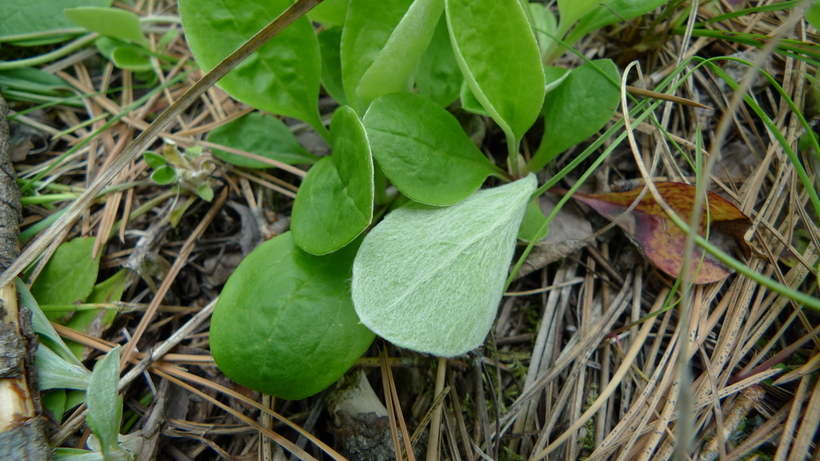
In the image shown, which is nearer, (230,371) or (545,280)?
(230,371)

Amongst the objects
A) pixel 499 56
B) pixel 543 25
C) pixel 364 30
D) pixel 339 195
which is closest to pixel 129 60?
pixel 364 30

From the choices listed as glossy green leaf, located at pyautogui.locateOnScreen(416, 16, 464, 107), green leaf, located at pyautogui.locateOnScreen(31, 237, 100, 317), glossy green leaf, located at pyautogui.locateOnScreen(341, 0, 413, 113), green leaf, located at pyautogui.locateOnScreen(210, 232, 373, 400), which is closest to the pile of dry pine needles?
green leaf, located at pyautogui.locateOnScreen(31, 237, 100, 317)

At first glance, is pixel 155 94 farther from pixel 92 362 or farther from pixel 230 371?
pixel 230 371

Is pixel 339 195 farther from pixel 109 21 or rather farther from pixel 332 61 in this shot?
pixel 109 21

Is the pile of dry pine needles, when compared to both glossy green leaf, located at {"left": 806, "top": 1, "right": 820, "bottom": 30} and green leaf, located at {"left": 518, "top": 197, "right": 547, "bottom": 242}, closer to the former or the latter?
glossy green leaf, located at {"left": 806, "top": 1, "right": 820, "bottom": 30}

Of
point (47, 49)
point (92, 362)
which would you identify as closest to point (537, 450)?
point (92, 362)
